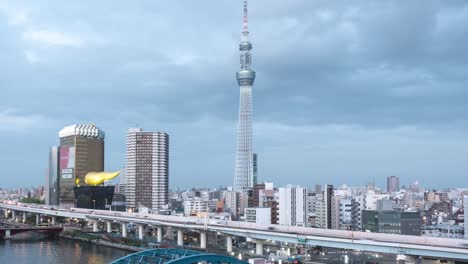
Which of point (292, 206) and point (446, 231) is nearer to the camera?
point (446, 231)

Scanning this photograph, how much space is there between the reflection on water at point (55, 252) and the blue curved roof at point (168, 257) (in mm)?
19330

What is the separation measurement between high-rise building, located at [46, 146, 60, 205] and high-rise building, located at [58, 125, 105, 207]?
8.58ft

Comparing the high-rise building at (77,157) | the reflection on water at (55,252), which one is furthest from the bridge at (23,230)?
the high-rise building at (77,157)

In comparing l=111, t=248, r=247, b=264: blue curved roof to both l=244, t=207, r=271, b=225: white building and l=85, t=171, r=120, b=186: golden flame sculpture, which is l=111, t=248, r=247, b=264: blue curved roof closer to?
l=244, t=207, r=271, b=225: white building

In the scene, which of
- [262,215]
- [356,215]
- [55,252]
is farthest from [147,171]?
[55,252]

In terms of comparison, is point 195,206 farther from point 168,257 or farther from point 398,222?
point 168,257

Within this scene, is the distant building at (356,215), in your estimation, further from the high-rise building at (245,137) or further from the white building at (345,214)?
the high-rise building at (245,137)

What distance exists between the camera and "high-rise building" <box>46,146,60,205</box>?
76375 mm

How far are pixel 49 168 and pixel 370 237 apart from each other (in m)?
58.7

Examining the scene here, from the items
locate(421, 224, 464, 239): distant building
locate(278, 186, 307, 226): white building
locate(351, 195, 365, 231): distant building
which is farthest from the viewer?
locate(351, 195, 365, 231): distant building

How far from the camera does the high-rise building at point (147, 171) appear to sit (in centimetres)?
8369

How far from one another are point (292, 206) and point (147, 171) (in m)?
36.7

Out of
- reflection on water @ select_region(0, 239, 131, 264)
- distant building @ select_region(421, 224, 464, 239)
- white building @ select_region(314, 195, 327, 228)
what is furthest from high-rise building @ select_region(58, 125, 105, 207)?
distant building @ select_region(421, 224, 464, 239)

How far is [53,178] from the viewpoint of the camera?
253 feet
